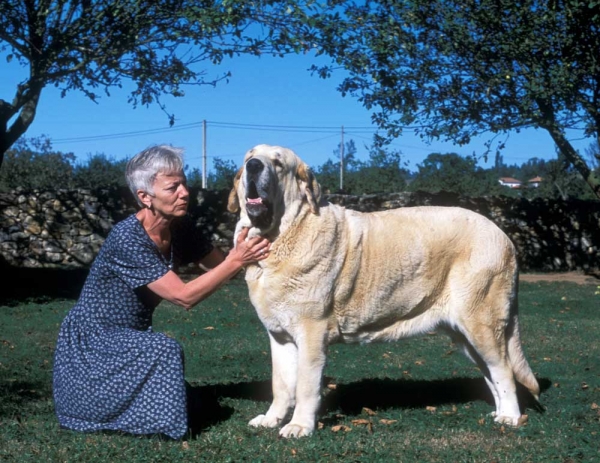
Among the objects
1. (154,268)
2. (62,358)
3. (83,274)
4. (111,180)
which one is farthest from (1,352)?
(111,180)

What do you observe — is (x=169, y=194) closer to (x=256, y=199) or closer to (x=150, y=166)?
(x=150, y=166)

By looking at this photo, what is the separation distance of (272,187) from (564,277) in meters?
16.6

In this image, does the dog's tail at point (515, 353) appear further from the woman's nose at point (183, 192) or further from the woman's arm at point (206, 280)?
the woman's nose at point (183, 192)

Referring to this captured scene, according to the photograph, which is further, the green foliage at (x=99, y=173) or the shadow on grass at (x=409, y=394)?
the green foliage at (x=99, y=173)

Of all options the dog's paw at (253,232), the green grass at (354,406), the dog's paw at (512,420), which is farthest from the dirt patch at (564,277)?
the dog's paw at (253,232)

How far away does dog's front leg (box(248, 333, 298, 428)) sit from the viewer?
5.02 metres

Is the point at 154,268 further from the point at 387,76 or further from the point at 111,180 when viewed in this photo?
the point at 111,180

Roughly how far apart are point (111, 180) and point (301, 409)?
102 ft

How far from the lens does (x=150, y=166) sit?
4758 millimetres

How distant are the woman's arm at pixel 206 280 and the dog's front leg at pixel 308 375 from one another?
1.80 ft

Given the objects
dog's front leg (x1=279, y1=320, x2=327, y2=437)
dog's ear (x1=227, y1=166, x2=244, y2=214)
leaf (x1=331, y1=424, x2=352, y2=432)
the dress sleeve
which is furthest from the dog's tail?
the dress sleeve

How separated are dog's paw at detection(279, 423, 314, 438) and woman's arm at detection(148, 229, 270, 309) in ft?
3.18

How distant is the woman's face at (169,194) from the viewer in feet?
15.5

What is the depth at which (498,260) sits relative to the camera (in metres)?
5.15
